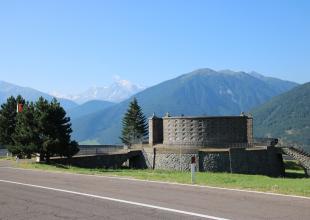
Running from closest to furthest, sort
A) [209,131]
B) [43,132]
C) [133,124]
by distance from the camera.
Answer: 1. [43,132]
2. [209,131]
3. [133,124]

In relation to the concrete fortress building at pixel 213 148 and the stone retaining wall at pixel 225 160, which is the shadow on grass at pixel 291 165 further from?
the stone retaining wall at pixel 225 160

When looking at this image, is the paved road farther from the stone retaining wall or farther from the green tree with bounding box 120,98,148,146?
the green tree with bounding box 120,98,148,146

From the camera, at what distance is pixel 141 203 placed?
476 inches

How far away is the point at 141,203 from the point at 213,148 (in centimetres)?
4065

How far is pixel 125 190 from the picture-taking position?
14.9m

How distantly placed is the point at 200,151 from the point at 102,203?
39.2 m

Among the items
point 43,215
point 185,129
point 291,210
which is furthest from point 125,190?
point 185,129

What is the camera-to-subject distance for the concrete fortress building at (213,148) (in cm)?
5025

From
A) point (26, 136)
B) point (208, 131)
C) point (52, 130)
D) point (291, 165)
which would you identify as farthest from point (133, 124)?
point (26, 136)

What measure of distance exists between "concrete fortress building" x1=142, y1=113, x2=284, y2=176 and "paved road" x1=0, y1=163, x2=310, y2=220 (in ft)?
113

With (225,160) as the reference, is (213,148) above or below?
above

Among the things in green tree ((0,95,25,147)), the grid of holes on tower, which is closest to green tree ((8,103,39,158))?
green tree ((0,95,25,147))

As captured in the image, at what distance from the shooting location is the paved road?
10508 mm

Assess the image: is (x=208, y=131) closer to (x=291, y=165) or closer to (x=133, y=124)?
(x=291, y=165)
